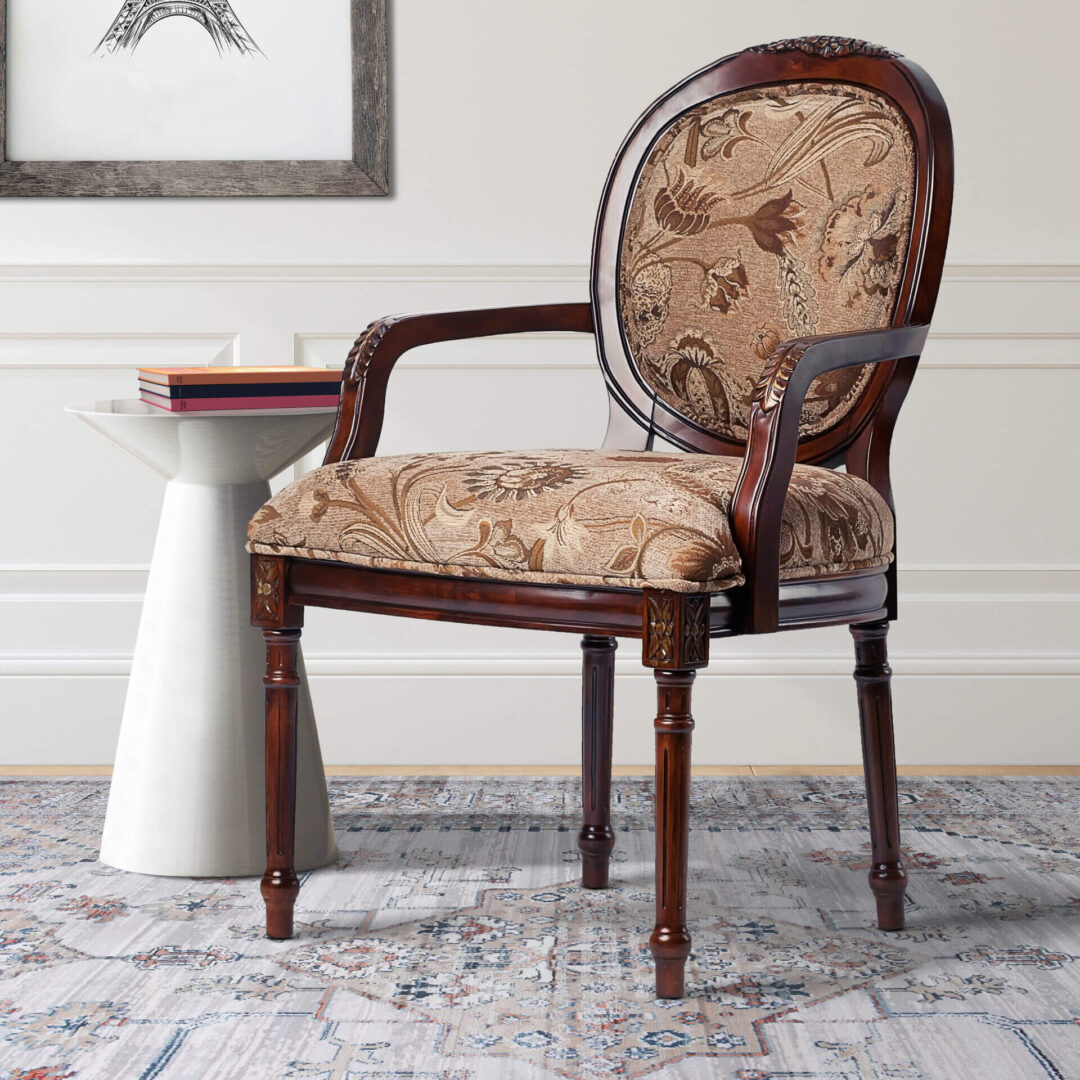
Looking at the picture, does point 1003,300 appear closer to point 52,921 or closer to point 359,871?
point 359,871

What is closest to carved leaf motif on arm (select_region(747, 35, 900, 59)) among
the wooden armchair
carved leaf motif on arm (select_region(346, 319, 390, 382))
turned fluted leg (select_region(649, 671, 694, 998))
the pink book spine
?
the wooden armchair

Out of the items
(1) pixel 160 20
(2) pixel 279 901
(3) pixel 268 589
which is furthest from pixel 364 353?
(1) pixel 160 20

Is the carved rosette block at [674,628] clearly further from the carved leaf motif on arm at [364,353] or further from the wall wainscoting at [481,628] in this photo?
the wall wainscoting at [481,628]

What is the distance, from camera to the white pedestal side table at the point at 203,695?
180 centimetres

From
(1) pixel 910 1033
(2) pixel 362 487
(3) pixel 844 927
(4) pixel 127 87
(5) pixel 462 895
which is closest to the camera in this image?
(1) pixel 910 1033

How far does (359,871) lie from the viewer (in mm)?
1825

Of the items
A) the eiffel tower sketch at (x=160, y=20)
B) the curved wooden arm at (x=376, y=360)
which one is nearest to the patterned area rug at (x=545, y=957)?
the curved wooden arm at (x=376, y=360)

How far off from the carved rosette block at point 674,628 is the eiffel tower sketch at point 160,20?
1.60 metres

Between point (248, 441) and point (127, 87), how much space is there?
0.97 metres

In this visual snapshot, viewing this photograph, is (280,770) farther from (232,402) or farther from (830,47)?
(830,47)

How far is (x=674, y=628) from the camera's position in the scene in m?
1.26

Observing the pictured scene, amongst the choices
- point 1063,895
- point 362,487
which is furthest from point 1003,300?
point 362,487

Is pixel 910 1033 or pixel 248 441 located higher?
pixel 248 441

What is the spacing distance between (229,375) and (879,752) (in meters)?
0.92
